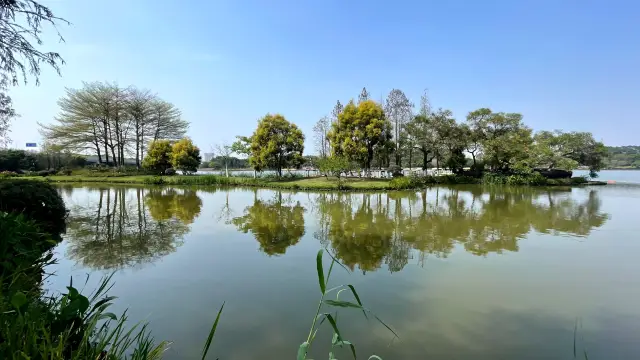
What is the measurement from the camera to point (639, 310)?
3.50m

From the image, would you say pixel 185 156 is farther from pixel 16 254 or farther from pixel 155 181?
pixel 16 254

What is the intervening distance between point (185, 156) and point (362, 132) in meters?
15.0

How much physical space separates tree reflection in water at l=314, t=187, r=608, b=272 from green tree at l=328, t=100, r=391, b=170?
9.48 metres

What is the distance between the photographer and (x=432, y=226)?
807 cm

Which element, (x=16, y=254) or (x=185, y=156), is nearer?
(x=16, y=254)

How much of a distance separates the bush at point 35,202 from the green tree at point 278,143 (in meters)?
16.2

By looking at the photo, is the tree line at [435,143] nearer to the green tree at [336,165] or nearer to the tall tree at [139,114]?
the green tree at [336,165]

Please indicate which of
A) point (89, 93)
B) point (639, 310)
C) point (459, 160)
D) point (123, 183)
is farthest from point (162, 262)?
point (89, 93)

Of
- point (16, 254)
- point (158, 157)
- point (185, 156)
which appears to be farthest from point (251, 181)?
point (16, 254)

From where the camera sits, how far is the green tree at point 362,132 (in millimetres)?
21703

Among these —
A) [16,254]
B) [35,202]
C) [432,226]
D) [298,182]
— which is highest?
[35,202]

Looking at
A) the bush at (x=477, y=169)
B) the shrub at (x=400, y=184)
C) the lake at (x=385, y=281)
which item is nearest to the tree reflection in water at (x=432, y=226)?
the lake at (x=385, y=281)

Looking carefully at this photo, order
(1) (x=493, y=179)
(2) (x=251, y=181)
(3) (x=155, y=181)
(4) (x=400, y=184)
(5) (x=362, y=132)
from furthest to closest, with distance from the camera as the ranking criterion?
(1) (x=493, y=179) → (3) (x=155, y=181) → (5) (x=362, y=132) → (2) (x=251, y=181) → (4) (x=400, y=184)

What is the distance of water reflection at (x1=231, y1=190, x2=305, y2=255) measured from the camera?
6273 millimetres
